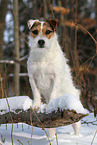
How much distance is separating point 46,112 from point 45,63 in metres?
0.74

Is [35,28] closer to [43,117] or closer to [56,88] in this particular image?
[56,88]

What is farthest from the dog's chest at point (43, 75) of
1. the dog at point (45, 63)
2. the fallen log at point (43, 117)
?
the fallen log at point (43, 117)

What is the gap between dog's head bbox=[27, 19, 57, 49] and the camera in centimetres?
247

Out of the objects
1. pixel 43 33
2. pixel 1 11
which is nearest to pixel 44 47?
pixel 43 33

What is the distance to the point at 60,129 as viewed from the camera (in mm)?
3373

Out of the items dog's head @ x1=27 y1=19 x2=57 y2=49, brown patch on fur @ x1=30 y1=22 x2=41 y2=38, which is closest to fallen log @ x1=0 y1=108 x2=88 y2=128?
dog's head @ x1=27 y1=19 x2=57 y2=49

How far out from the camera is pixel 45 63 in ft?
8.98

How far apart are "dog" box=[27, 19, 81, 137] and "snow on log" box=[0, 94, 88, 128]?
0.23 meters

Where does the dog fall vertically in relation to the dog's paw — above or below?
above

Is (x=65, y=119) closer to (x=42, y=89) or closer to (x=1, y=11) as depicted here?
(x=42, y=89)

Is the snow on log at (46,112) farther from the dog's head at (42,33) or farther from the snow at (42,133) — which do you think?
the dog's head at (42,33)

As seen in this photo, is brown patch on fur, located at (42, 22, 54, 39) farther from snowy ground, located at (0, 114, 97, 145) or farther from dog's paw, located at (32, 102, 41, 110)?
snowy ground, located at (0, 114, 97, 145)

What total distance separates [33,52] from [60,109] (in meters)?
0.99

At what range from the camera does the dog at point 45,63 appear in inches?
99.3
